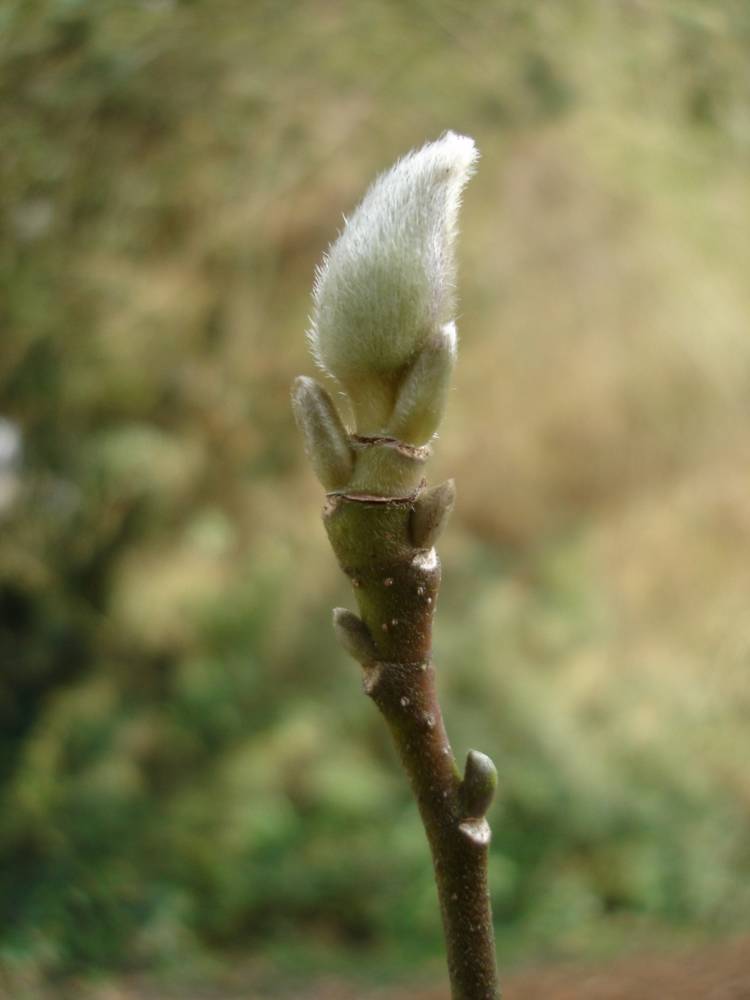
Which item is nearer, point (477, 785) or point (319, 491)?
point (477, 785)

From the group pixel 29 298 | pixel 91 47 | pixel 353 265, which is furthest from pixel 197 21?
pixel 353 265

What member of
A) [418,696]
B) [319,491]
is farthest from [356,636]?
[319,491]

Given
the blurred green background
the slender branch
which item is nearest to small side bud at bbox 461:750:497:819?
the slender branch

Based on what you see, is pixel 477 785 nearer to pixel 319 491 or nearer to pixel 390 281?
pixel 390 281

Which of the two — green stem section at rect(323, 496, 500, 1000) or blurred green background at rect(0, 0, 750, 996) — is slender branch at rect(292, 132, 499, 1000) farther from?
blurred green background at rect(0, 0, 750, 996)

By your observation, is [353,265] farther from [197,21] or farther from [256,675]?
[256,675]

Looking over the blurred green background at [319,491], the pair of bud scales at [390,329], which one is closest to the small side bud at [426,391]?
the pair of bud scales at [390,329]
